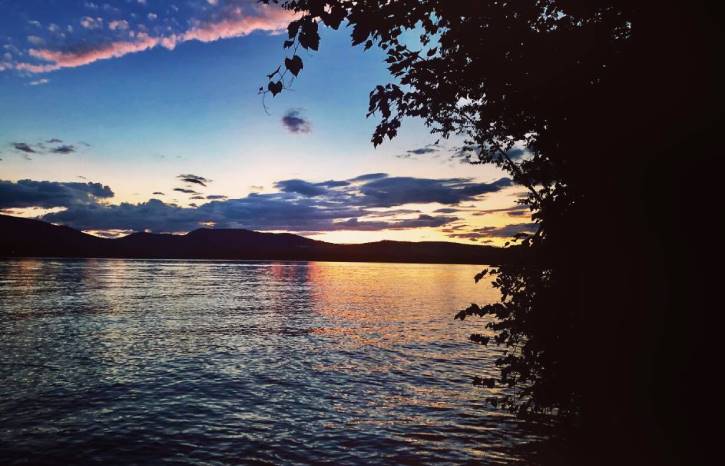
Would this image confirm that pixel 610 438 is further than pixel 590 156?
No

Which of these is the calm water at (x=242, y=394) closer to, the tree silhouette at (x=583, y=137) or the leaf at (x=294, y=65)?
the tree silhouette at (x=583, y=137)

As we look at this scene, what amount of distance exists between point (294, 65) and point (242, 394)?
1558cm

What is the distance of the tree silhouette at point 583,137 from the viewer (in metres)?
6.69

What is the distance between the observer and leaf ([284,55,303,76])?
668 cm

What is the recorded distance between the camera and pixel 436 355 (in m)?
26.7

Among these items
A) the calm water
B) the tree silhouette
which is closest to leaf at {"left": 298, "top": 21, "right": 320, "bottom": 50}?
the tree silhouette

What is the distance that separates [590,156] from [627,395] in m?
4.18

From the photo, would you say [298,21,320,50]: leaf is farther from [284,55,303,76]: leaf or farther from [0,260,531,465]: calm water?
[0,260,531,465]: calm water

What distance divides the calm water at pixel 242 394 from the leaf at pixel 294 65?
1040 centimetres

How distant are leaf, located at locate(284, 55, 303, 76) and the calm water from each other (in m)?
10.4

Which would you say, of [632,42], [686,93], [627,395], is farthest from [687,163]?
[627,395]

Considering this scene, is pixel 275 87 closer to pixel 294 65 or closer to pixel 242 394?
pixel 294 65

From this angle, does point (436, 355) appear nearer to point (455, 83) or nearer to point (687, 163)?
point (455, 83)

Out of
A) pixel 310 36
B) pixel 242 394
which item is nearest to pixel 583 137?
pixel 310 36
